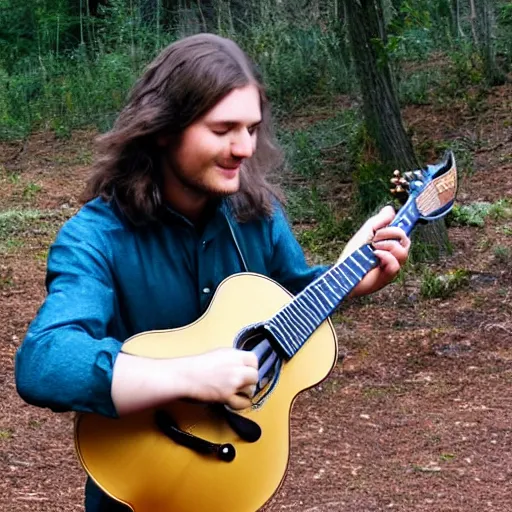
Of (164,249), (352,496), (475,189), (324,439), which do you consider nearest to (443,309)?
(324,439)

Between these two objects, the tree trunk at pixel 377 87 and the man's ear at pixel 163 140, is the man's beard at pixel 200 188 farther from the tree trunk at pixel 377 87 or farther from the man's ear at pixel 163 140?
the tree trunk at pixel 377 87

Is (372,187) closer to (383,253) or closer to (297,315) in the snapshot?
(383,253)

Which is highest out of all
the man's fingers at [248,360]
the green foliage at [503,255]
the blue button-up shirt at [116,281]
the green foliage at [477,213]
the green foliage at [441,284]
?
the blue button-up shirt at [116,281]

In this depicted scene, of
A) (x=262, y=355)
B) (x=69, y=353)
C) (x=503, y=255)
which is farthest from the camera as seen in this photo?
(x=503, y=255)

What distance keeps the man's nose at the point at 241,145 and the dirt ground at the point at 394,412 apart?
2.12 m

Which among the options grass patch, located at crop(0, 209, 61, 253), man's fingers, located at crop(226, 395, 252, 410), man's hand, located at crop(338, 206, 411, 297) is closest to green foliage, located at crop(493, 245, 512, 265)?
grass patch, located at crop(0, 209, 61, 253)

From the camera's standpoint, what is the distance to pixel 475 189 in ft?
26.6

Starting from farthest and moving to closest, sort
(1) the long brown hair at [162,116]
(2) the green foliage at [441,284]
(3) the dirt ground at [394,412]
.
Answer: (2) the green foliage at [441,284] → (3) the dirt ground at [394,412] → (1) the long brown hair at [162,116]

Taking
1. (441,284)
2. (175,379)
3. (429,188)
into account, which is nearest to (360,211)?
(441,284)

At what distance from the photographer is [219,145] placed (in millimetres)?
1758

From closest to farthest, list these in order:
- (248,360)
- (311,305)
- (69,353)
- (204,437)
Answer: (69,353) → (248,360) → (204,437) → (311,305)

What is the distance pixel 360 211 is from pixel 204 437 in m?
5.17

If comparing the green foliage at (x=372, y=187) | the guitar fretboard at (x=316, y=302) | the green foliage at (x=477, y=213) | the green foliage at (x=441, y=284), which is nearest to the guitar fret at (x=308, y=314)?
the guitar fretboard at (x=316, y=302)

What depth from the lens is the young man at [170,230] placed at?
153 cm
